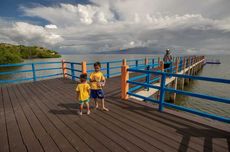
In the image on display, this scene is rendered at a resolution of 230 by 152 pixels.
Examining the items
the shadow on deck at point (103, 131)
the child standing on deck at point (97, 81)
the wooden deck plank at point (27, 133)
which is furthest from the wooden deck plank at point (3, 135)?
the child standing on deck at point (97, 81)

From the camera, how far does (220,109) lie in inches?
347

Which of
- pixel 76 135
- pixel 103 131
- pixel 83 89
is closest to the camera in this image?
pixel 76 135

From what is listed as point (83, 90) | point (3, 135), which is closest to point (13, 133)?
point (3, 135)

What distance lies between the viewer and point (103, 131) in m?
2.71

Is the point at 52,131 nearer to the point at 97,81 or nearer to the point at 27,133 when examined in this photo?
the point at 27,133

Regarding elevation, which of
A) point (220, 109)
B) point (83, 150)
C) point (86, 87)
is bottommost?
point (220, 109)

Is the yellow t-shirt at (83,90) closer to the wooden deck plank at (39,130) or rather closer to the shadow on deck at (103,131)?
the shadow on deck at (103,131)

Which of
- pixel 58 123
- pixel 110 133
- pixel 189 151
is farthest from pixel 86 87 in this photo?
pixel 189 151

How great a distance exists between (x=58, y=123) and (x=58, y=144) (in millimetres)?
787

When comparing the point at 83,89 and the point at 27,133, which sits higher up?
the point at 83,89

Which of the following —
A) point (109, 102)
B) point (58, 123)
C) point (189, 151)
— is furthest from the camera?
point (109, 102)

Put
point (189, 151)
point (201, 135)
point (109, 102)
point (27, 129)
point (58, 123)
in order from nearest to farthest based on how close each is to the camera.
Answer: point (189, 151)
point (201, 135)
point (27, 129)
point (58, 123)
point (109, 102)

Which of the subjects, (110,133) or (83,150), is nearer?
(83,150)

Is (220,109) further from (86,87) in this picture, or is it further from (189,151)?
(86,87)
